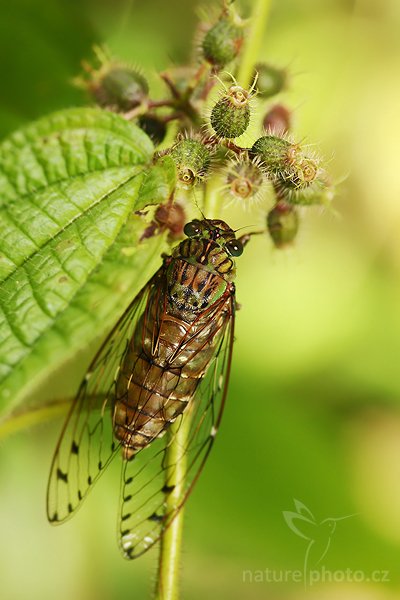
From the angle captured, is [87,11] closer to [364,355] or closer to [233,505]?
[364,355]

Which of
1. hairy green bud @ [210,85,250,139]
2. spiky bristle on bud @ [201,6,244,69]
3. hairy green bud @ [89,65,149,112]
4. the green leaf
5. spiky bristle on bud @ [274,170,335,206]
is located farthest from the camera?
hairy green bud @ [89,65,149,112]

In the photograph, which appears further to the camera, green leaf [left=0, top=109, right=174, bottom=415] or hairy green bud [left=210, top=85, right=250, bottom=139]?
hairy green bud [left=210, top=85, right=250, bottom=139]

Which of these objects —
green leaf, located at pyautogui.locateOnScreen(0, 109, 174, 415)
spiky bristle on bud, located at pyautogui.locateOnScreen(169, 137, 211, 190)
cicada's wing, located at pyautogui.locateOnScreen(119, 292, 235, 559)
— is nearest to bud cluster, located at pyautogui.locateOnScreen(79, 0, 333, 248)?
spiky bristle on bud, located at pyautogui.locateOnScreen(169, 137, 211, 190)

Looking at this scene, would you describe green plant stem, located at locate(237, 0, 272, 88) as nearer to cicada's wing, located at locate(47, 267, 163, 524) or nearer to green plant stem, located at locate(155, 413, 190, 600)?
cicada's wing, located at locate(47, 267, 163, 524)

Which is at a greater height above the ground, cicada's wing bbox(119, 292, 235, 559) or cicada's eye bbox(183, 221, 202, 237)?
cicada's eye bbox(183, 221, 202, 237)

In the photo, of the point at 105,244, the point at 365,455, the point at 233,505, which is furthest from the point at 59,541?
the point at 105,244

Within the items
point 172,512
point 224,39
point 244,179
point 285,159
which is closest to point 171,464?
point 172,512
